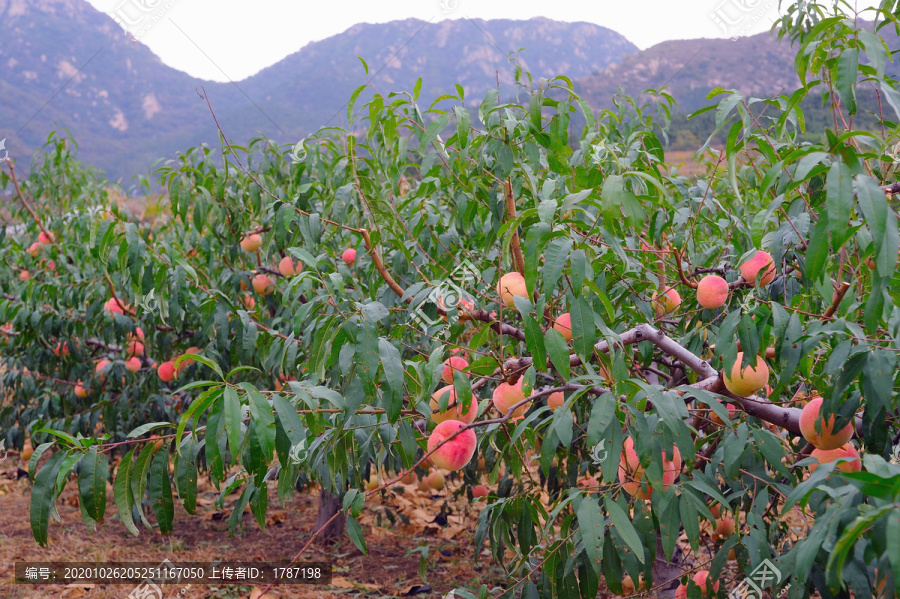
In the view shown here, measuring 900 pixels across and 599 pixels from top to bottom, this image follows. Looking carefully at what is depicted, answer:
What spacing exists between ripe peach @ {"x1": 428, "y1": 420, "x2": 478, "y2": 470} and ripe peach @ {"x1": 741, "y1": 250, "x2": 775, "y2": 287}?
90 cm

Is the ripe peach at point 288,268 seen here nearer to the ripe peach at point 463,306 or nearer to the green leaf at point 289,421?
the ripe peach at point 463,306

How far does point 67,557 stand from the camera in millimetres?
3324

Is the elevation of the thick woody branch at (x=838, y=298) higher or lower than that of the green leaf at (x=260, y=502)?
higher

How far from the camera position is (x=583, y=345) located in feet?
3.67

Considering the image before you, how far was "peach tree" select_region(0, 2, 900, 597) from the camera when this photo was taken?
104cm

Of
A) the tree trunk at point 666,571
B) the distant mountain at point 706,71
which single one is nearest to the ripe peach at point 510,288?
the tree trunk at point 666,571

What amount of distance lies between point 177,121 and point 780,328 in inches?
653

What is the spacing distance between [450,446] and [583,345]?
47 centimetres

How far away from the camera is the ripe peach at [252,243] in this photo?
291 cm

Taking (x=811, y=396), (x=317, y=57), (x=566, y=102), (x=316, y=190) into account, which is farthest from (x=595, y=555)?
(x=317, y=57)

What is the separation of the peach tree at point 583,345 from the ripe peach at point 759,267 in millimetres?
11

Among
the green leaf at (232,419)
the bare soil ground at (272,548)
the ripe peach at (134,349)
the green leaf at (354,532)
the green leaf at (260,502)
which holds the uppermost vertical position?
the green leaf at (232,419)

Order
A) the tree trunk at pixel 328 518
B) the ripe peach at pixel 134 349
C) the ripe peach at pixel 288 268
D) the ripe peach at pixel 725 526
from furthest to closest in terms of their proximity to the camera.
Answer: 1. the tree trunk at pixel 328 518
2. the ripe peach at pixel 134 349
3. the ripe peach at pixel 288 268
4. the ripe peach at pixel 725 526

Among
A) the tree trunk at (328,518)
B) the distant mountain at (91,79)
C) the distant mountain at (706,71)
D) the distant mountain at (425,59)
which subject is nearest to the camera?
the tree trunk at (328,518)
